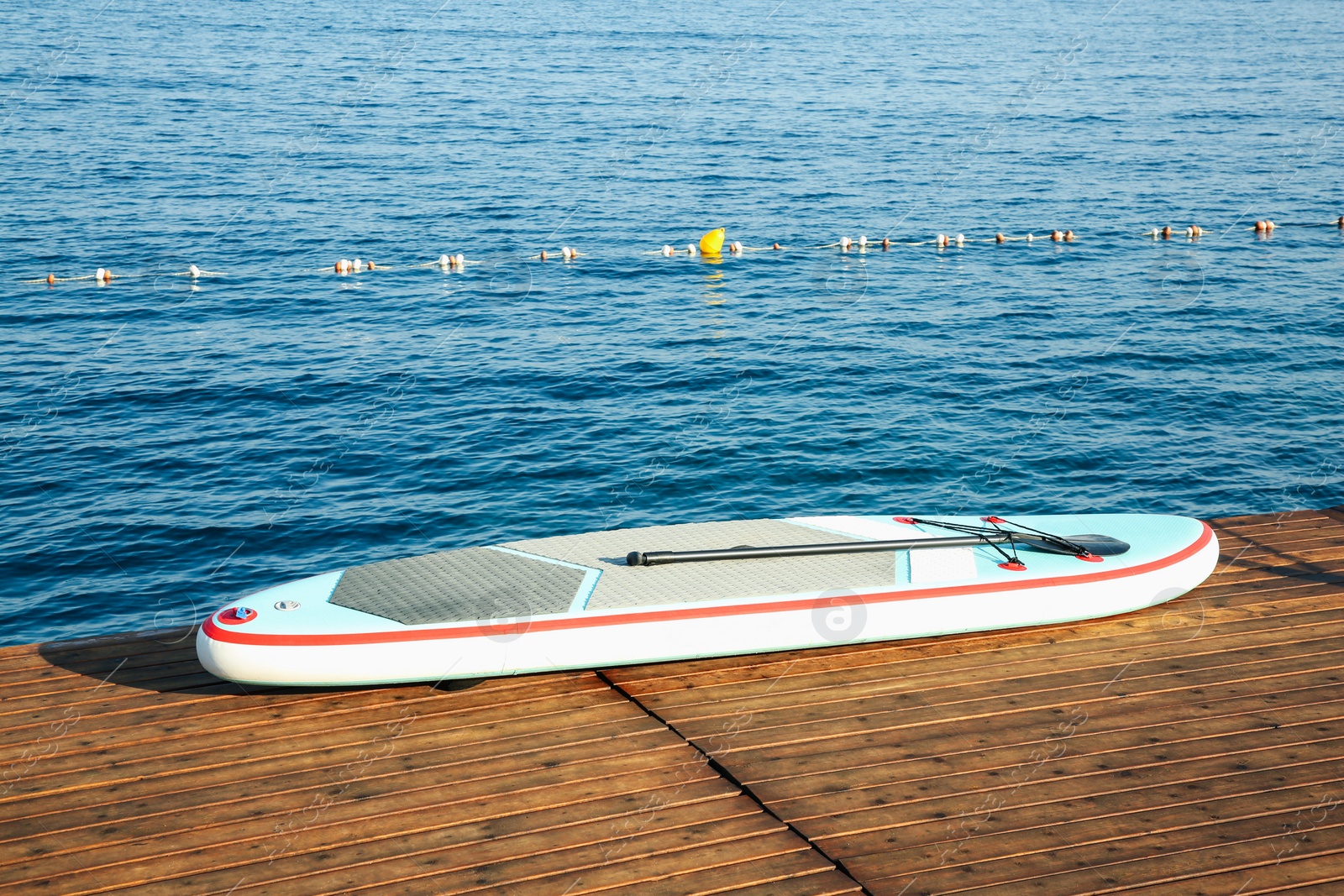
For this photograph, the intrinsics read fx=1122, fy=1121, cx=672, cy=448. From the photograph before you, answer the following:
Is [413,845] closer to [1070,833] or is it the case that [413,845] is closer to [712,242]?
[1070,833]

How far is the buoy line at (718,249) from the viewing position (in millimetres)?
26508

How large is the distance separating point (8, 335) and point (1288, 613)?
23.0 m

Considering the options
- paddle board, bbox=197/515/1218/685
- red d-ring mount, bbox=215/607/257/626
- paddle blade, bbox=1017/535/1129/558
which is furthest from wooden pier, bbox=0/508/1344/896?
paddle blade, bbox=1017/535/1129/558

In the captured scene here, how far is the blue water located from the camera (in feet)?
54.1

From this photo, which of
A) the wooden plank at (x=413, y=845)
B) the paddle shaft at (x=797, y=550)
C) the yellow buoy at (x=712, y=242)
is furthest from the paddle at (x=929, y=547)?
the yellow buoy at (x=712, y=242)

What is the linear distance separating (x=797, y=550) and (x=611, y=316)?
16.2 metres

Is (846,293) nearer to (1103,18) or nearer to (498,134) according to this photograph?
(498,134)

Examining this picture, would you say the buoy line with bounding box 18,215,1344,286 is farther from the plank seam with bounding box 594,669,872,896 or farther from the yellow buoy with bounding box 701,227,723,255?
the plank seam with bounding box 594,669,872,896

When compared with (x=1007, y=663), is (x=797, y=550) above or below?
above

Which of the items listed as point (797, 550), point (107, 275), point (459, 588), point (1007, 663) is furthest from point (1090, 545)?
point (107, 275)

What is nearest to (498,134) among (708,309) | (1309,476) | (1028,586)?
(708,309)

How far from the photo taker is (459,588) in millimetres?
8500

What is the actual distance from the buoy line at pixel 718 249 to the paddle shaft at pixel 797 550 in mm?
20289

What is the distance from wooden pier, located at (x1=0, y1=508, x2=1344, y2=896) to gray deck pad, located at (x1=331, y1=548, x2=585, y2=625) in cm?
52
